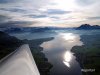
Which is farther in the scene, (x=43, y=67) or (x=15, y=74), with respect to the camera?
(x=43, y=67)

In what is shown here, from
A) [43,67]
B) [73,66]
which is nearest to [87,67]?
[73,66]

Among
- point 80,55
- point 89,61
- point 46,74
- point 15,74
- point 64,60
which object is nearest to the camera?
point 15,74

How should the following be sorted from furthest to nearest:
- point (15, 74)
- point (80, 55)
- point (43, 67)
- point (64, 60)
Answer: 1. point (80, 55)
2. point (64, 60)
3. point (43, 67)
4. point (15, 74)

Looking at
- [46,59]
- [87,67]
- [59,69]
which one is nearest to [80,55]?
[87,67]

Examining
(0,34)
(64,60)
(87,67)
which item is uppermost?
(0,34)

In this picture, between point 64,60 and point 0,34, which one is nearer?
point 64,60

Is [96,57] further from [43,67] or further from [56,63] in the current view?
[43,67]

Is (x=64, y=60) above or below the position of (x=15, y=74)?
below

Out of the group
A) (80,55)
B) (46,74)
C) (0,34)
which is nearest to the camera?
(46,74)

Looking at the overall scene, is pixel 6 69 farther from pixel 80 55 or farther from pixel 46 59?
pixel 80 55
